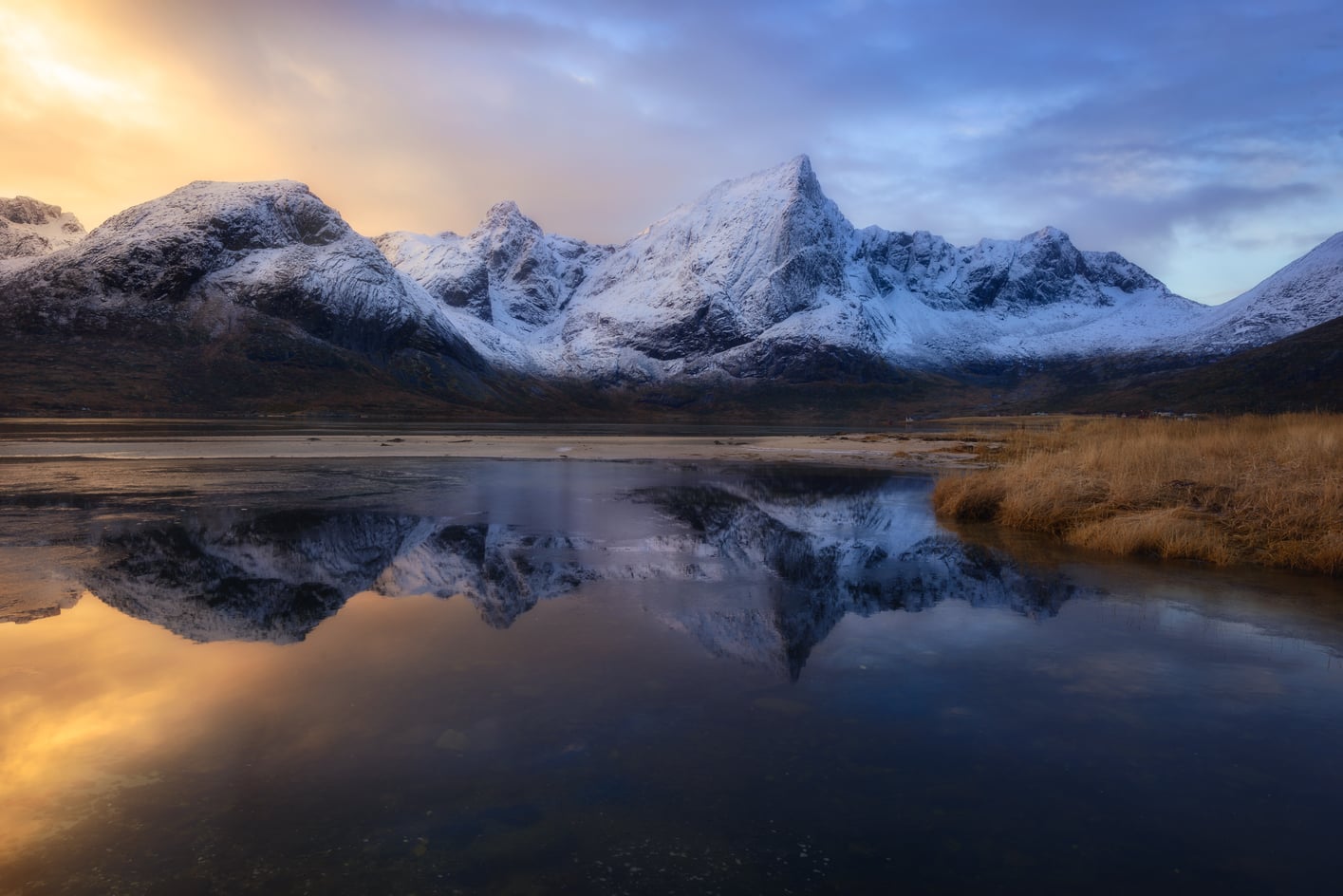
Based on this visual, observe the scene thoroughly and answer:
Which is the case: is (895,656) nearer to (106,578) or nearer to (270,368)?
(106,578)

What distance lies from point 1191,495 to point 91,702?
2034 cm

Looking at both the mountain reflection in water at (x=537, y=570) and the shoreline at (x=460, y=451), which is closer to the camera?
the mountain reflection in water at (x=537, y=570)

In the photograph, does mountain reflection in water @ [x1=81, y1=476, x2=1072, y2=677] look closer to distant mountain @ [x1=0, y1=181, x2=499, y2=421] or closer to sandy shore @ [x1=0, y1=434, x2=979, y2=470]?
sandy shore @ [x1=0, y1=434, x2=979, y2=470]

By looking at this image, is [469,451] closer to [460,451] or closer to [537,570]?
[460,451]

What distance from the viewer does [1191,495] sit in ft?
56.4

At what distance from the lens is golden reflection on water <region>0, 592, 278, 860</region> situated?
5.47 metres

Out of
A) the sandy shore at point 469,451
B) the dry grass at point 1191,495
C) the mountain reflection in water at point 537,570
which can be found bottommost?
the sandy shore at point 469,451

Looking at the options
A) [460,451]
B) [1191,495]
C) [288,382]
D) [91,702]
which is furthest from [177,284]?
[1191,495]

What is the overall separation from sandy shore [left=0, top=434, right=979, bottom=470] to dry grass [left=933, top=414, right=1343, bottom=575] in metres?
16.5

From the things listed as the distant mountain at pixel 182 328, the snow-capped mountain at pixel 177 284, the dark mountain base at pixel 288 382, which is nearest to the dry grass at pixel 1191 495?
the dark mountain base at pixel 288 382

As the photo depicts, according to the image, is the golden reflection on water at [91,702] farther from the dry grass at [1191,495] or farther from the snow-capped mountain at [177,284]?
the snow-capped mountain at [177,284]

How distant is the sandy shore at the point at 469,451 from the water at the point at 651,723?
26345 millimetres

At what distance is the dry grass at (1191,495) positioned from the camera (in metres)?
14.8

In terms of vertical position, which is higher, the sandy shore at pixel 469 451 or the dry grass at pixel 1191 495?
the dry grass at pixel 1191 495
